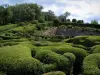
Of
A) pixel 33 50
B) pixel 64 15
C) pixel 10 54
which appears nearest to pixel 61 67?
pixel 10 54

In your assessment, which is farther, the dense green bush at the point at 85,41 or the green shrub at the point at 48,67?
the dense green bush at the point at 85,41

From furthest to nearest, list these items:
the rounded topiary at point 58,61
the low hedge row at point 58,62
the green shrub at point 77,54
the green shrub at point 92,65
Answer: the green shrub at point 77,54 → the rounded topiary at point 58,61 → the low hedge row at point 58,62 → the green shrub at point 92,65

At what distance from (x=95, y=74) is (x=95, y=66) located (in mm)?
1173

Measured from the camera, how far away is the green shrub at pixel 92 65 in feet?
44.3

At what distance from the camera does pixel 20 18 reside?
9481 centimetres

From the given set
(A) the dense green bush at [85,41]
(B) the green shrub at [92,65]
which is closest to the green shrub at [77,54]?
(B) the green shrub at [92,65]

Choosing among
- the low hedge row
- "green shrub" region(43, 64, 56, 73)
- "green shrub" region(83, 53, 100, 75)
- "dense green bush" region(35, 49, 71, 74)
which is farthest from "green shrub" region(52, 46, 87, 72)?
"green shrub" region(43, 64, 56, 73)

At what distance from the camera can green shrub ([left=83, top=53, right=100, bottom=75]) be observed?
1351 cm

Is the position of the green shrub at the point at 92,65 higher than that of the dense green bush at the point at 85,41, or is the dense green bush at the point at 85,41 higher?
the green shrub at the point at 92,65

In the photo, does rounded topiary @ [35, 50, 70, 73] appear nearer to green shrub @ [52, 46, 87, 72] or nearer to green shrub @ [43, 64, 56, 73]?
green shrub @ [43, 64, 56, 73]

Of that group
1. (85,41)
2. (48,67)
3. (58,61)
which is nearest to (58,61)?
(58,61)

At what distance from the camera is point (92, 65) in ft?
47.7

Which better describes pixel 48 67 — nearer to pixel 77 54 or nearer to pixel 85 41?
pixel 77 54

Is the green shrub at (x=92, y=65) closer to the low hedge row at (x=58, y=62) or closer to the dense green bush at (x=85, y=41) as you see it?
the low hedge row at (x=58, y=62)
